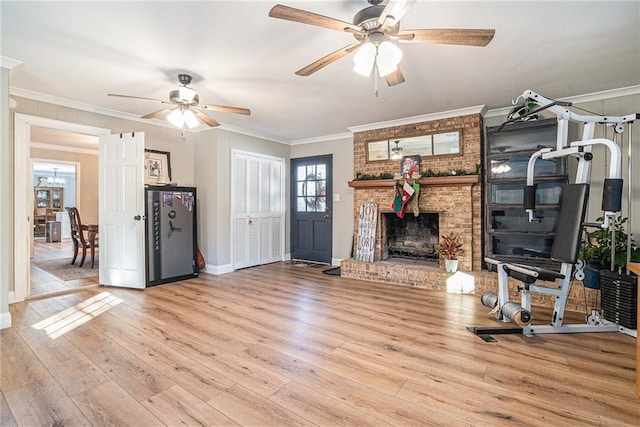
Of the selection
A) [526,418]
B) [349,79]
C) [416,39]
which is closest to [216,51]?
[349,79]

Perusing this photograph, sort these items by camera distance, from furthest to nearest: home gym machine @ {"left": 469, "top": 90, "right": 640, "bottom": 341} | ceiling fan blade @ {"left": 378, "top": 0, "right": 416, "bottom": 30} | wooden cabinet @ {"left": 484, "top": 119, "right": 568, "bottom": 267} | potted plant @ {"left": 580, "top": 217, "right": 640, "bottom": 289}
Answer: wooden cabinet @ {"left": 484, "top": 119, "right": 568, "bottom": 267}, potted plant @ {"left": 580, "top": 217, "right": 640, "bottom": 289}, home gym machine @ {"left": 469, "top": 90, "right": 640, "bottom": 341}, ceiling fan blade @ {"left": 378, "top": 0, "right": 416, "bottom": 30}

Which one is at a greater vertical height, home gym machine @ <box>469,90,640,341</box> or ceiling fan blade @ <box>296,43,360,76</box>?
ceiling fan blade @ <box>296,43,360,76</box>

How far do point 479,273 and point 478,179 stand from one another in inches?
50.1

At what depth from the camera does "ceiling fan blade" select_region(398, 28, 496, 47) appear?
183cm

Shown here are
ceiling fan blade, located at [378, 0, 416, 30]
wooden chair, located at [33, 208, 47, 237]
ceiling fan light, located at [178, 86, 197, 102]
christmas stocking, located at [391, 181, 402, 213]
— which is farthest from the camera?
wooden chair, located at [33, 208, 47, 237]

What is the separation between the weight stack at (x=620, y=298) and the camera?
269 centimetres

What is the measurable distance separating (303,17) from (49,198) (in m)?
13.7

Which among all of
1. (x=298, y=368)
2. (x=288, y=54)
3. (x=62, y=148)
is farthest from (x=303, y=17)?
(x=62, y=148)

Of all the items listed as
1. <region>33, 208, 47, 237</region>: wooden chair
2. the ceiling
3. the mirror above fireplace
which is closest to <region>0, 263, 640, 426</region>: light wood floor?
the mirror above fireplace

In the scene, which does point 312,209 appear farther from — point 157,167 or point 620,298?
point 620,298

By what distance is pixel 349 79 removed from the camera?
3.29 metres

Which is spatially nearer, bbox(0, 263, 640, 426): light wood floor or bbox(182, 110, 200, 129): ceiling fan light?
bbox(0, 263, 640, 426): light wood floor

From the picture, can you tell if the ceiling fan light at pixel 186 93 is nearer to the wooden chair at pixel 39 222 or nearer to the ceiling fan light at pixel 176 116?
the ceiling fan light at pixel 176 116

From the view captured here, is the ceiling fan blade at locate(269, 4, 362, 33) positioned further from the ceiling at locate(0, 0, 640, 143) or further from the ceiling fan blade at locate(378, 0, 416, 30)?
the ceiling at locate(0, 0, 640, 143)
